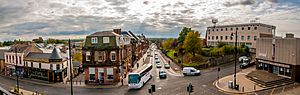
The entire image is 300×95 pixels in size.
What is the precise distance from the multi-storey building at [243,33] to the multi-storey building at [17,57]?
173ft

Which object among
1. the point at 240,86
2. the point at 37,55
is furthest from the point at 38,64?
the point at 240,86

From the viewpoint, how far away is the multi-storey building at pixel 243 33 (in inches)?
2462

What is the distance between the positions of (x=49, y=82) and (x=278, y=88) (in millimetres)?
35609

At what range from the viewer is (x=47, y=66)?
41.2 meters

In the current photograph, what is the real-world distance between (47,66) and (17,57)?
462 inches

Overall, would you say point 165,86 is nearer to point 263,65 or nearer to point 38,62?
point 263,65

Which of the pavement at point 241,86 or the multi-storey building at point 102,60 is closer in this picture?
the pavement at point 241,86

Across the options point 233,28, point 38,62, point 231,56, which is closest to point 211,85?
point 231,56

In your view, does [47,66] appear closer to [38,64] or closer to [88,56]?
Answer: [38,64]

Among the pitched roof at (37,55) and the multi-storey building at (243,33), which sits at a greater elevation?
the multi-storey building at (243,33)

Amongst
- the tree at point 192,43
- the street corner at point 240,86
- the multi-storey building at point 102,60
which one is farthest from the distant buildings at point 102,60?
the tree at point 192,43

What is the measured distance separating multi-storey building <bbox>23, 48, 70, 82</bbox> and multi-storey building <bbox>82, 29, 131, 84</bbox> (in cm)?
657

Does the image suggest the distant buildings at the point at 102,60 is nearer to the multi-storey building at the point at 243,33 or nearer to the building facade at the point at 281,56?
the building facade at the point at 281,56

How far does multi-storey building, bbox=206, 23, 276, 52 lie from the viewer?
205ft
